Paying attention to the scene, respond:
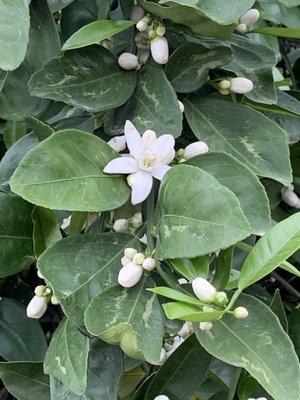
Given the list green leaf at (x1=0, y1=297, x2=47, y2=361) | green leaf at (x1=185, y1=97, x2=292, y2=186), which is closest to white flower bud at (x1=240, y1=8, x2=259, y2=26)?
green leaf at (x1=185, y1=97, x2=292, y2=186)

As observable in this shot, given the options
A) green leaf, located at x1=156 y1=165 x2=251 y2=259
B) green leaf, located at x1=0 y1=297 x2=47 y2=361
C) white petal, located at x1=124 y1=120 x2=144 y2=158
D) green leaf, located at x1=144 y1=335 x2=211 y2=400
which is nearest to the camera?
green leaf, located at x1=156 y1=165 x2=251 y2=259

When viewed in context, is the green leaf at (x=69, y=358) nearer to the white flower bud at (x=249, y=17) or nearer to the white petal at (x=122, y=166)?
the white petal at (x=122, y=166)

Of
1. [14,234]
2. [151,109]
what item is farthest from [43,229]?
[151,109]

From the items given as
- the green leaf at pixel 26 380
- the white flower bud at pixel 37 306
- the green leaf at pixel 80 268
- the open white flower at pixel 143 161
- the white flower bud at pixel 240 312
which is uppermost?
the open white flower at pixel 143 161

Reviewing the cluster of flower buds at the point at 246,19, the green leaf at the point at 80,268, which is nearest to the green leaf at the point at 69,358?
the green leaf at the point at 80,268

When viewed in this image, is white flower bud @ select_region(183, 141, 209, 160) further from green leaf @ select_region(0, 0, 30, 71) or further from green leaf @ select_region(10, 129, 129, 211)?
green leaf @ select_region(0, 0, 30, 71)

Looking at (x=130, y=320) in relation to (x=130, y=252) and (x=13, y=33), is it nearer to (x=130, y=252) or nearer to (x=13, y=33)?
(x=130, y=252)
